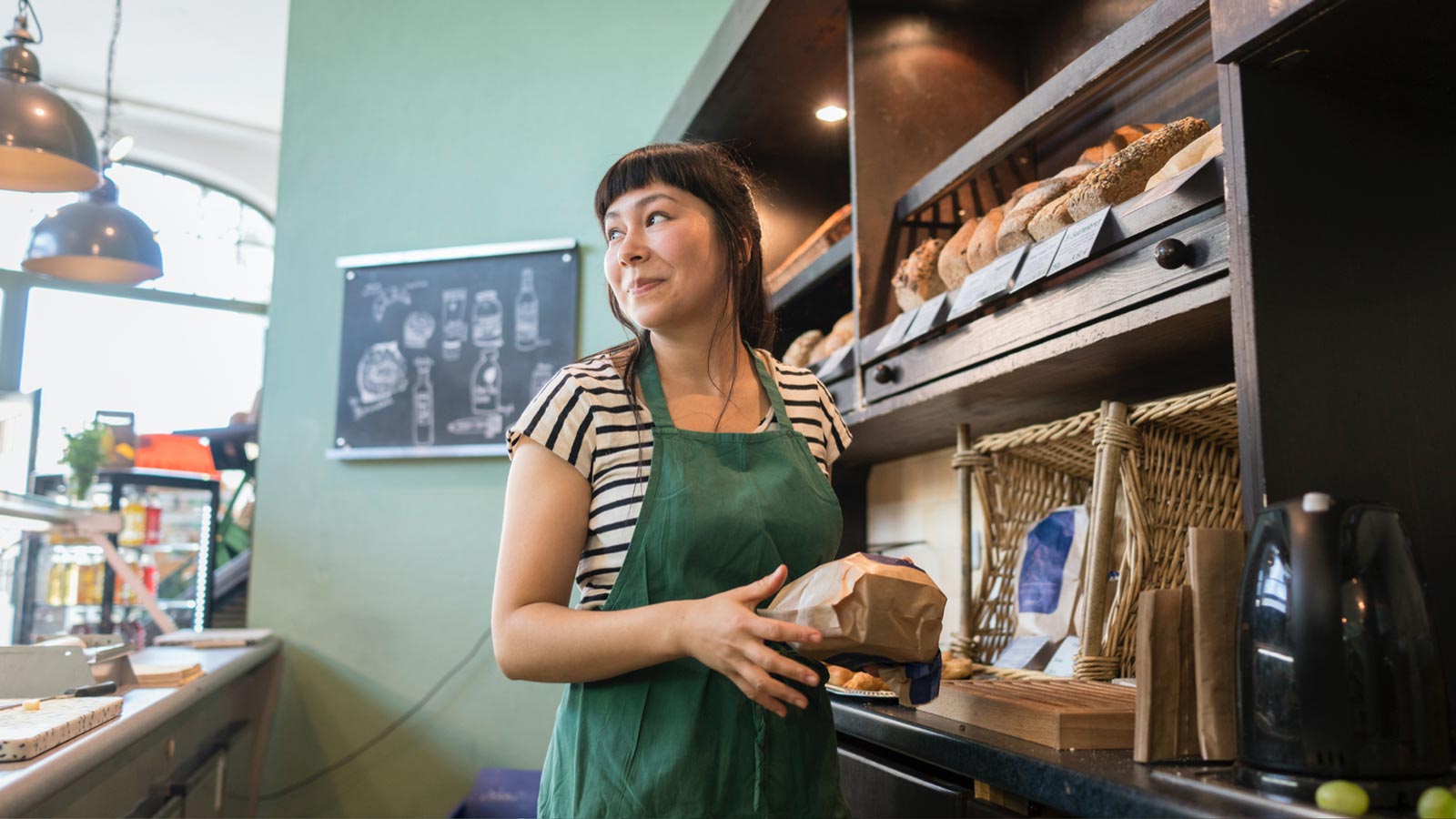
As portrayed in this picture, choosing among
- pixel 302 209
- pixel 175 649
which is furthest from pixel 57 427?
pixel 175 649

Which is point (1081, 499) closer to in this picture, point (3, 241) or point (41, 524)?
point (41, 524)

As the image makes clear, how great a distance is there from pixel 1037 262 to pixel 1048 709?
1.98ft

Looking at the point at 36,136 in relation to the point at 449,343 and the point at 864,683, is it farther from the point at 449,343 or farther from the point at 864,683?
the point at 864,683

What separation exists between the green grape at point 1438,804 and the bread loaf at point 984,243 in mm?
1021

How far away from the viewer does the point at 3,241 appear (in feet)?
22.8

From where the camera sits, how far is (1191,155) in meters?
1.29

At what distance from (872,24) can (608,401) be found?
47.5 inches

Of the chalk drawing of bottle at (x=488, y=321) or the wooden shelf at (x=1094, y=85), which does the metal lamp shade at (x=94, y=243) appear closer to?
the chalk drawing of bottle at (x=488, y=321)

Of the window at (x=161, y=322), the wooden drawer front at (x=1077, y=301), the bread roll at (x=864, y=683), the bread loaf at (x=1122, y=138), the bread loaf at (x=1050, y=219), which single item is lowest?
the bread roll at (x=864, y=683)

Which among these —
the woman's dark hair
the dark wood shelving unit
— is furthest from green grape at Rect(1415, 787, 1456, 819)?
the woman's dark hair

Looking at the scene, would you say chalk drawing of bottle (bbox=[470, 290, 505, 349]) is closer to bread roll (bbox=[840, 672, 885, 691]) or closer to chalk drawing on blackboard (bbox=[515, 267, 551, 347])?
chalk drawing on blackboard (bbox=[515, 267, 551, 347])

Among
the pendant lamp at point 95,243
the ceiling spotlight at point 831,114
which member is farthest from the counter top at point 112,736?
the ceiling spotlight at point 831,114

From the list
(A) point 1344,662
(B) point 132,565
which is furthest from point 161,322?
(A) point 1344,662

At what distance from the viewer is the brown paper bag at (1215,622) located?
984 mm
